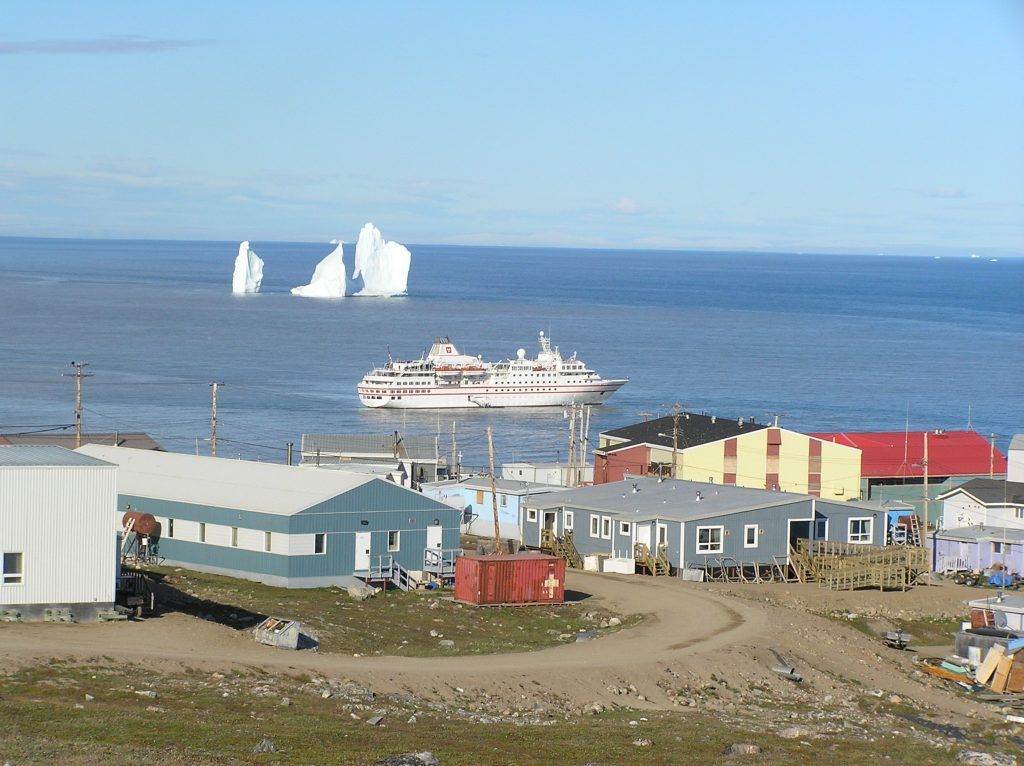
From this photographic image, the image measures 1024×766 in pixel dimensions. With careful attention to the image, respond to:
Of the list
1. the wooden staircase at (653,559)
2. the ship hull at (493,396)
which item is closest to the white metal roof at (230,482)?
the wooden staircase at (653,559)

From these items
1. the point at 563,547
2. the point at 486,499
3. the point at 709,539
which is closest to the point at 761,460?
the point at 486,499

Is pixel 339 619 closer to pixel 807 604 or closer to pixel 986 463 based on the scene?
pixel 807 604

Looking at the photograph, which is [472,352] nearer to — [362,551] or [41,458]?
[362,551]

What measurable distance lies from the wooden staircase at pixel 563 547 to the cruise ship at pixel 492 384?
6943 centimetres

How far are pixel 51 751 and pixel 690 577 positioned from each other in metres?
25.2

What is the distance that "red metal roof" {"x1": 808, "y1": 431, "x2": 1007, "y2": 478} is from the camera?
60250 millimetres

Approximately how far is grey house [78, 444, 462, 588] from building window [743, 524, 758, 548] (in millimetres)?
8212

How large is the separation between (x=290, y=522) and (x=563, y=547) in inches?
398

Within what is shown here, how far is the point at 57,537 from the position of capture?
2788 cm

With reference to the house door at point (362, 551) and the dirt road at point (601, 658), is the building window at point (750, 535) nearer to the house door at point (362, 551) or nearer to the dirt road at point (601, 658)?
the dirt road at point (601, 658)

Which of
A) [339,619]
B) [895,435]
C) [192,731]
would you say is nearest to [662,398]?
[895,435]

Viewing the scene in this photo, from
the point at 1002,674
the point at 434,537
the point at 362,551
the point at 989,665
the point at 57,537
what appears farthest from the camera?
the point at 434,537

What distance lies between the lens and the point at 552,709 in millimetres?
25422

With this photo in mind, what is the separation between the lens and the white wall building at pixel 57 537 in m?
27.6
